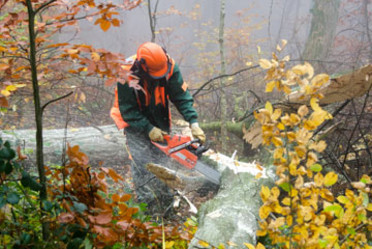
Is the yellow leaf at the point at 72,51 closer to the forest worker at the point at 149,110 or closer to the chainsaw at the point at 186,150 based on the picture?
the forest worker at the point at 149,110

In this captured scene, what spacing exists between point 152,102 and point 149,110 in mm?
141

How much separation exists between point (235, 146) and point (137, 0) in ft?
15.6

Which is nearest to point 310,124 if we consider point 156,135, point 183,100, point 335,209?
point 335,209

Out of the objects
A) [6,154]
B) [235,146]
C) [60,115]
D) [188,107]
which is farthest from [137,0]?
[60,115]

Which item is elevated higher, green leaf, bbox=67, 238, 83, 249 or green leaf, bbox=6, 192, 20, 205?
green leaf, bbox=6, 192, 20, 205

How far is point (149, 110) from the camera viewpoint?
12.1ft

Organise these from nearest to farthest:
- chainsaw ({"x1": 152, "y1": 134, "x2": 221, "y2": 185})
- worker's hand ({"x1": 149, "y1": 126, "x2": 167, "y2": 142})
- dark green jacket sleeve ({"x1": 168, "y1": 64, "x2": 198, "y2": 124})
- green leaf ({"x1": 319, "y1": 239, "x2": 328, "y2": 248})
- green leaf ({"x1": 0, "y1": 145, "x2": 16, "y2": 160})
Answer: green leaf ({"x1": 0, "y1": 145, "x2": 16, "y2": 160})
green leaf ({"x1": 319, "y1": 239, "x2": 328, "y2": 248})
chainsaw ({"x1": 152, "y1": 134, "x2": 221, "y2": 185})
worker's hand ({"x1": 149, "y1": 126, "x2": 167, "y2": 142})
dark green jacket sleeve ({"x1": 168, "y1": 64, "x2": 198, "y2": 124})

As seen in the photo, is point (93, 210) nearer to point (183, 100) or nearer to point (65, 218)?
point (65, 218)

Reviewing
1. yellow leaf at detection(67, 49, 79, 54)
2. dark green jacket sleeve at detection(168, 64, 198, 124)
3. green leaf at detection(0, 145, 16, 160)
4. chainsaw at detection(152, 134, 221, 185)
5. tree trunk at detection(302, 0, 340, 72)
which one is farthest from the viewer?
tree trunk at detection(302, 0, 340, 72)

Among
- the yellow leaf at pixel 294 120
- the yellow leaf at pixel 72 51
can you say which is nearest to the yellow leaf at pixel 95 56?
the yellow leaf at pixel 72 51

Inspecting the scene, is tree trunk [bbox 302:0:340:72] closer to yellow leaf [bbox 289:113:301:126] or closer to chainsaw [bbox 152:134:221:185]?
chainsaw [bbox 152:134:221:185]

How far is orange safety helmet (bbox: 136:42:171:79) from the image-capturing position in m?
3.25

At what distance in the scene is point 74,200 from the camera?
136 centimetres

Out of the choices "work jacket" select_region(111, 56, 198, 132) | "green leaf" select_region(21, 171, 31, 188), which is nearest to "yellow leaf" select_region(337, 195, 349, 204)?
"green leaf" select_region(21, 171, 31, 188)
